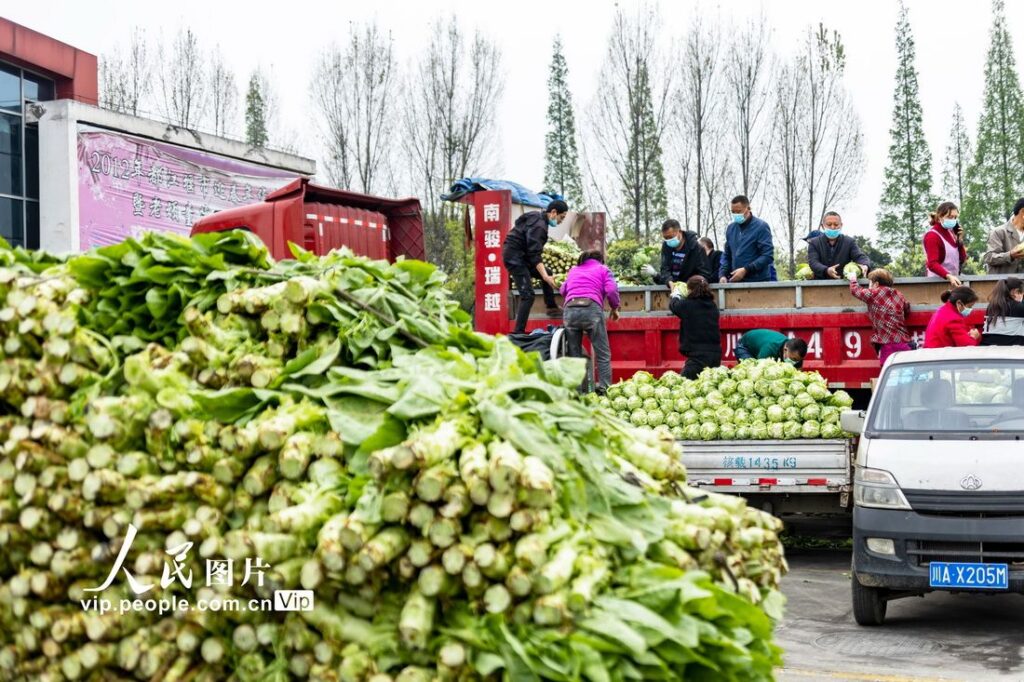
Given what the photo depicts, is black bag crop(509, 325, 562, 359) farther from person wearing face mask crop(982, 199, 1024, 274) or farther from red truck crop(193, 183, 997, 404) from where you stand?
person wearing face mask crop(982, 199, 1024, 274)

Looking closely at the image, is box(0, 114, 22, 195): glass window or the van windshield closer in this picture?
the van windshield

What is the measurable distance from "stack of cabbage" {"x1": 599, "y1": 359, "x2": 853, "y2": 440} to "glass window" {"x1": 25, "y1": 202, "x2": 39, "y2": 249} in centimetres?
2098

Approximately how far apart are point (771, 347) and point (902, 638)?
172 inches

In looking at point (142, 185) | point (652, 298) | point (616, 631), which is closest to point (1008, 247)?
point (652, 298)

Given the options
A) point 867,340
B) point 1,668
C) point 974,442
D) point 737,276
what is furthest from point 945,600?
point 1,668

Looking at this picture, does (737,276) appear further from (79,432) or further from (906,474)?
(79,432)

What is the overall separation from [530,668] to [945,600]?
696cm

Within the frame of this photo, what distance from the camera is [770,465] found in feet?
33.2

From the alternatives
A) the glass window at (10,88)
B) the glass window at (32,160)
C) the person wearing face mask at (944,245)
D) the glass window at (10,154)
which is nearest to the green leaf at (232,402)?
the person wearing face mask at (944,245)

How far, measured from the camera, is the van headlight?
7.87 meters

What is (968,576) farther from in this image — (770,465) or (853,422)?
(770,465)

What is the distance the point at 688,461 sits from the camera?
413 inches

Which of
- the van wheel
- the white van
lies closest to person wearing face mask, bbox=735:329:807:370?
the white van

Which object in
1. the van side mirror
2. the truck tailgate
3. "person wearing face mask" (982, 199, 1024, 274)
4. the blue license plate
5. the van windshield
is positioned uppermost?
"person wearing face mask" (982, 199, 1024, 274)
